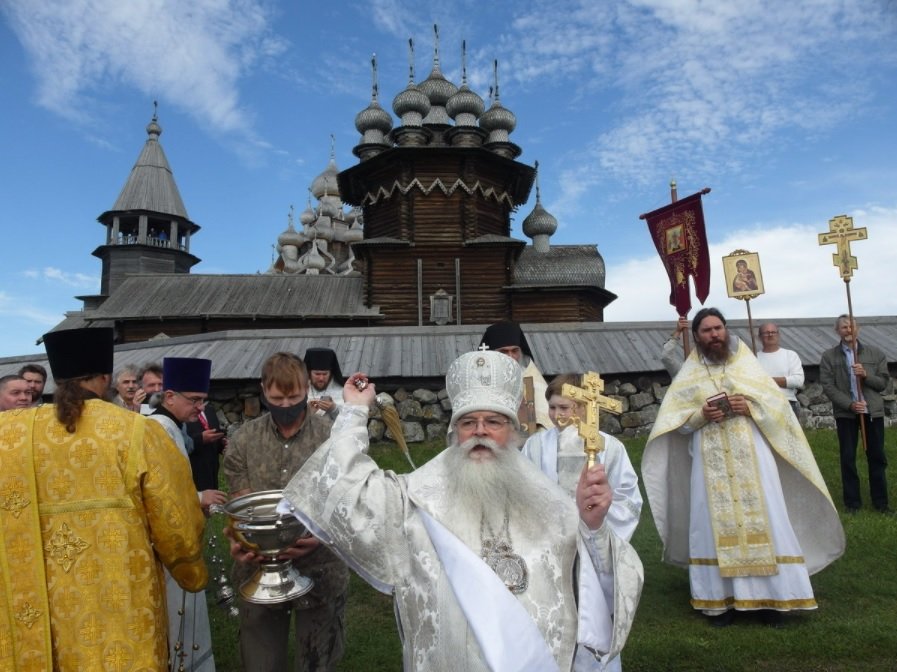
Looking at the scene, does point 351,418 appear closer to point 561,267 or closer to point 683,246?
Answer: point 683,246

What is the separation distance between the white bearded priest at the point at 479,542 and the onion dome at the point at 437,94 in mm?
23976

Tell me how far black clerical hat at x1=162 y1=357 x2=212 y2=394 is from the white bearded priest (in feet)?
4.53

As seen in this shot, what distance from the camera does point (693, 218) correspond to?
16.5 ft

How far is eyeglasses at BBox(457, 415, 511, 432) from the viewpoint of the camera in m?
2.13

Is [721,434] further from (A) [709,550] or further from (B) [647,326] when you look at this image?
(B) [647,326]

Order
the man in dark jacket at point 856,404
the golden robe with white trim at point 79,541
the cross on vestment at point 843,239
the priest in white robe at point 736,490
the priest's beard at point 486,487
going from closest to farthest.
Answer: the priest's beard at point 486,487, the golden robe with white trim at point 79,541, the priest in white robe at point 736,490, the cross on vestment at point 843,239, the man in dark jacket at point 856,404

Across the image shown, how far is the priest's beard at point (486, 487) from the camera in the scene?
6.71 ft

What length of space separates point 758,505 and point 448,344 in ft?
27.8

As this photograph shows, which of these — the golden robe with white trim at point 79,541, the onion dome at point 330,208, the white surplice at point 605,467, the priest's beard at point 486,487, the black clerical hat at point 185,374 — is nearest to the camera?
the priest's beard at point 486,487

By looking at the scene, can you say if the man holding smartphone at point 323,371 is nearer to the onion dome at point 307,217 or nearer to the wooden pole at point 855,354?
the wooden pole at point 855,354

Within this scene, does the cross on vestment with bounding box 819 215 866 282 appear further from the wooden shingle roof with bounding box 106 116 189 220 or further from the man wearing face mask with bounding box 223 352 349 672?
the wooden shingle roof with bounding box 106 116 189 220

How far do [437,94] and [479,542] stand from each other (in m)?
25.7

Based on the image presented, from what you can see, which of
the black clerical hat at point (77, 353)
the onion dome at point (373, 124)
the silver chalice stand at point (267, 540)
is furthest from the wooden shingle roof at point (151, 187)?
the silver chalice stand at point (267, 540)

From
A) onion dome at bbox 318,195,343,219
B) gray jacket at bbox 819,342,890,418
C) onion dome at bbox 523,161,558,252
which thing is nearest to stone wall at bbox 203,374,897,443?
gray jacket at bbox 819,342,890,418
